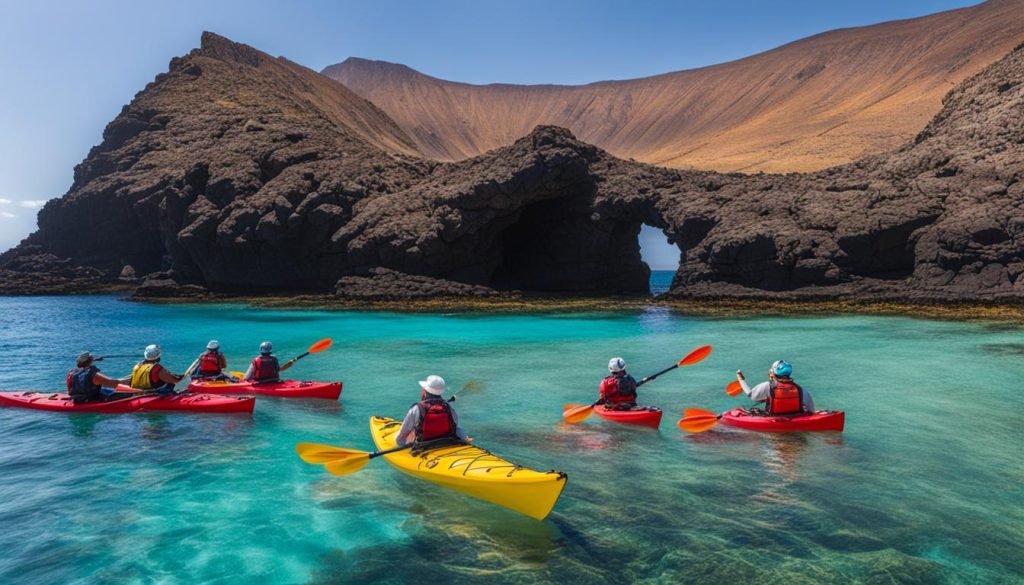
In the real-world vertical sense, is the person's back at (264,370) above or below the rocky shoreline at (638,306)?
below

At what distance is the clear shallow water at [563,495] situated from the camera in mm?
7406

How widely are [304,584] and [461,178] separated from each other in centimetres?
4175

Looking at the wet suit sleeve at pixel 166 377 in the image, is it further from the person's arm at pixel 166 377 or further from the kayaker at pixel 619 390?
the kayaker at pixel 619 390

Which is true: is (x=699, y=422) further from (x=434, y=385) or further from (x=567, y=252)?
(x=567, y=252)

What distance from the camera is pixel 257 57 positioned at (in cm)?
10225

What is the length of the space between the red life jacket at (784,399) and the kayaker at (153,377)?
12909 mm

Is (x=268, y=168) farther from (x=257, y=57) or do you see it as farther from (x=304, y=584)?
(x=257, y=57)

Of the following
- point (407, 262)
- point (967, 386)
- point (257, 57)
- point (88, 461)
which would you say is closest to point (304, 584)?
point (88, 461)

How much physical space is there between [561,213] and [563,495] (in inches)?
1651

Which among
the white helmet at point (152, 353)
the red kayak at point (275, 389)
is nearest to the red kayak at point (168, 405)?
the white helmet at point (152, 353)

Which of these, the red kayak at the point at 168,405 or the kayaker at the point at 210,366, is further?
the kayaker at the point at 210,366

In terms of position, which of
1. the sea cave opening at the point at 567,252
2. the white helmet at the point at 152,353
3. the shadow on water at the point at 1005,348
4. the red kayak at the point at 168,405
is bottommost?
the red kayak at the point at 168,405

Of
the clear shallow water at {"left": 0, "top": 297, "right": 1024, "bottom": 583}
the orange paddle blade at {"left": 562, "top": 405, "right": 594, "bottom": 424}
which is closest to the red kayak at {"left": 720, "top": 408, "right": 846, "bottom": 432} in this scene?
the clear shallow water at {"left": 0, "top": 297, "right": 1024, "bottom": 583}

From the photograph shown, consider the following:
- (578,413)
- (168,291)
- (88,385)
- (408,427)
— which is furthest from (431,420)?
(168,291)
